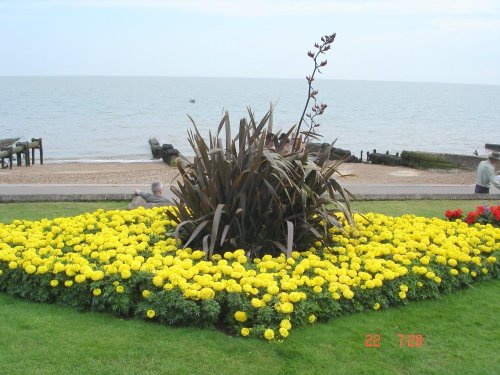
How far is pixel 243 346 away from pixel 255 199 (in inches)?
75.4

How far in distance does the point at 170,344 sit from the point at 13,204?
630 centimetres

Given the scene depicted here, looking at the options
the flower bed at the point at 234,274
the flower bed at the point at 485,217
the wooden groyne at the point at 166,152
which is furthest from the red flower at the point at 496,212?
the wooden groyne at the point at 166,152

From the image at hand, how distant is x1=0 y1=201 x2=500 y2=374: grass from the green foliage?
1331mm

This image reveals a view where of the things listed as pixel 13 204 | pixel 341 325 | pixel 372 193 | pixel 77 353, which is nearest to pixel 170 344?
pixel 77 353

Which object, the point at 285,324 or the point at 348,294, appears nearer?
the point at 285,324

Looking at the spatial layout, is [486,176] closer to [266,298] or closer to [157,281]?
[266,298]

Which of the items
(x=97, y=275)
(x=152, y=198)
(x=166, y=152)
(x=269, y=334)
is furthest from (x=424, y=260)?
(x=166, y=152)

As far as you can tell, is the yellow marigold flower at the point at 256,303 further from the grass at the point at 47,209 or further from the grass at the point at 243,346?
the grass at the point at 47,209

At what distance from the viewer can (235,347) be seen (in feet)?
14.6

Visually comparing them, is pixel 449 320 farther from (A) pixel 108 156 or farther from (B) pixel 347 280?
→ (A) pixel 108 156

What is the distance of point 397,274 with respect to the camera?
5.46 m

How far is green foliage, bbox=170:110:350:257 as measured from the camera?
6.02m

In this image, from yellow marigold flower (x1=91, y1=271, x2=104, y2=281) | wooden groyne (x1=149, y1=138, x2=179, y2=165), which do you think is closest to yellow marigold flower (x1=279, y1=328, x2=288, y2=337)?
yellow marigold flower (x1=91, y1=271, x2=104, y2=281)

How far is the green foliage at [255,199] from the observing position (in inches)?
237
